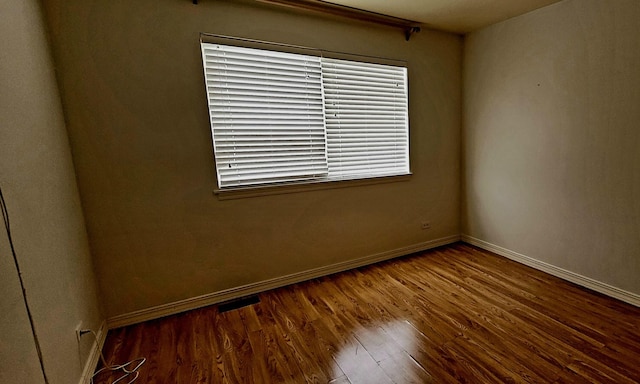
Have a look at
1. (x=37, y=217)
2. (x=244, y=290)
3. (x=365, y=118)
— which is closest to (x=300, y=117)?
(x=365, y=118)

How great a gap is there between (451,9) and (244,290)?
3.02 metres

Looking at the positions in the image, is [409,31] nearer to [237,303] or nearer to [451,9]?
[451,9]

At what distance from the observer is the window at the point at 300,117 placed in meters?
2.19

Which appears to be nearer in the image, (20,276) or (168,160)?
(20,276)

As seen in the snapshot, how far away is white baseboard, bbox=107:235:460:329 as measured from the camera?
2090 millimetres

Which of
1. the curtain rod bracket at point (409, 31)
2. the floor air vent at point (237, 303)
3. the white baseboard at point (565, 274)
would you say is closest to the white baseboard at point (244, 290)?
the floor air vent at point (237, 303)

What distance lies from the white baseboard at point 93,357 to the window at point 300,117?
1.27 m

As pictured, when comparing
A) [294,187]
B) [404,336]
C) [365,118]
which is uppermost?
[365,118]

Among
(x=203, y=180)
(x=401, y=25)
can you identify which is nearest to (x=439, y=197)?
(x=401, y=25)

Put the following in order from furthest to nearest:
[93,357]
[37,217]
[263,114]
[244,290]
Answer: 1. [244,290]
2. [263,114]
3. [93,357]
4. [37,217]

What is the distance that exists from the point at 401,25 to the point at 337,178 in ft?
5.23

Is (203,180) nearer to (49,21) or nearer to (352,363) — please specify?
(49,21)

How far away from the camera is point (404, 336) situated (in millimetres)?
1805

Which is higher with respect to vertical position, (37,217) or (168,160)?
(168,160)
